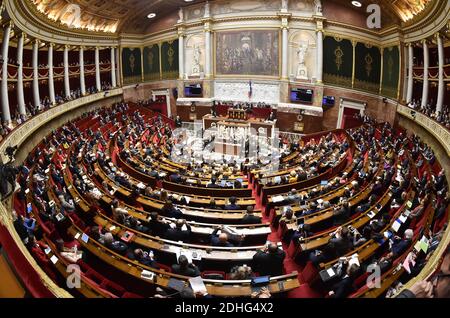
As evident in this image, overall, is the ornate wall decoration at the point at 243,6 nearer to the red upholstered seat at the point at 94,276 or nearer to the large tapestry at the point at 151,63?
the large tapestry at the point at 151,63

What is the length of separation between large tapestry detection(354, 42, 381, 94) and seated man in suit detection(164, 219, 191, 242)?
69.2 ft

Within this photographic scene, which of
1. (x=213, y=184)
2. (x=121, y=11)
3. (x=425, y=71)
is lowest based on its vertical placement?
(x=213, y=184)

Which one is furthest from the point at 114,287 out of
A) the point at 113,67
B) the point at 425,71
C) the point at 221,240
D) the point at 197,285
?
the point at 113,67

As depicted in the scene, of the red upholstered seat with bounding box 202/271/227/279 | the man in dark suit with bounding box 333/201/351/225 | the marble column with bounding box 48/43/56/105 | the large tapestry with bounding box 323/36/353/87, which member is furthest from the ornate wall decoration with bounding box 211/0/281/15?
the red upholstered seat with bounding box 202/271/227/279

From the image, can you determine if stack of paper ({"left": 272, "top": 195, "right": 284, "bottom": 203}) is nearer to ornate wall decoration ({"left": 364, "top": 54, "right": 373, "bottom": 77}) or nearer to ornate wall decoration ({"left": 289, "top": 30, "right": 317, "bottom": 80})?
ornate wall decoration ({"left": 289, "top": 30, "right": 317, "bottom": 80})

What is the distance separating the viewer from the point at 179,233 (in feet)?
25.2

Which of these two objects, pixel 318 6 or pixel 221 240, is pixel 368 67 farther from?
pixel 221 240

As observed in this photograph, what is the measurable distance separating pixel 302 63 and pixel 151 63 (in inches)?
648

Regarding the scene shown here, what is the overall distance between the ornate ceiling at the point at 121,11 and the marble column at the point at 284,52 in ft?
12.3

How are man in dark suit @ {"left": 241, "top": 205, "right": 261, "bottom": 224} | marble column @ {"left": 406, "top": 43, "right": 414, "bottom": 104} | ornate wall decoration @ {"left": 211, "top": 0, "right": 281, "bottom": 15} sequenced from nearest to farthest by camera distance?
man in dark suit @ {"left": 241, "top": 205, "right": 261, "bottom": 224} < marble column @ {"left": 406, "top": 43, "right": 414, "bottom": 104} < ornate wall decoration @ {"left": 211, "top": 0, "right": 281, "bottom": 15}

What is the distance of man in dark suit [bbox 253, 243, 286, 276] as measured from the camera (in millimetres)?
6430

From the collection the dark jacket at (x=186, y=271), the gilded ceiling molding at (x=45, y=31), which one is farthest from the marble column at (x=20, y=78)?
the dark jacket at (x=186, y=271)

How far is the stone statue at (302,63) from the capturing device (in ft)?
81.0

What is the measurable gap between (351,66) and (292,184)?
16.7 metres
